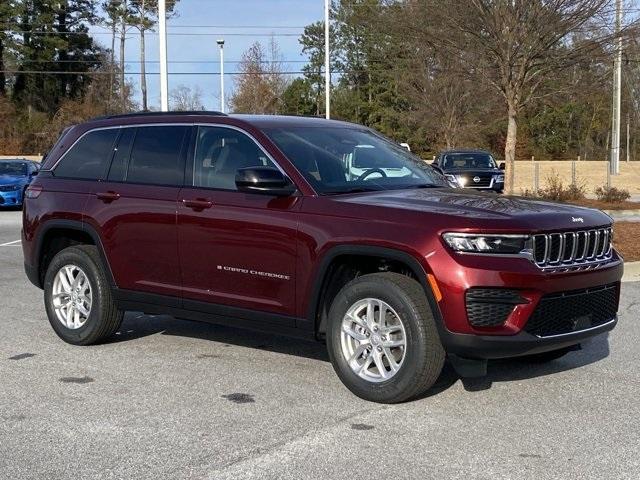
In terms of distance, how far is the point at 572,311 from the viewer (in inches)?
212

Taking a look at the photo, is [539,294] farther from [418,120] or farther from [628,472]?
[418,120]

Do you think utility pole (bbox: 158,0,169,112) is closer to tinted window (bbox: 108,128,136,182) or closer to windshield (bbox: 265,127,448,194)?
tinted window (bbox: 108,128,136,182)

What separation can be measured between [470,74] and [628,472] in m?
13.9

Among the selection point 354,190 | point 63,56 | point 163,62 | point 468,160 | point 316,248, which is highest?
point 63,56

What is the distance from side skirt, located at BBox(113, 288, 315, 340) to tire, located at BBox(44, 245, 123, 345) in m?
0.17

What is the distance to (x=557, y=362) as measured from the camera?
21.7ft

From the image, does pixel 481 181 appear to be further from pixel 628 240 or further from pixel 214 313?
pixel 214 313

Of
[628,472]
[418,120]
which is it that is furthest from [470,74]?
[418,120]

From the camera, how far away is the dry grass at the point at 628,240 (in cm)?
1220

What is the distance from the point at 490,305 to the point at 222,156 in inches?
96.8

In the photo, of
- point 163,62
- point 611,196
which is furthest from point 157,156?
point 611,196

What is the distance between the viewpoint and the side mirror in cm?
573

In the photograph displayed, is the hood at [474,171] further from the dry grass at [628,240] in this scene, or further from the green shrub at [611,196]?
the dry grass at [628,240]

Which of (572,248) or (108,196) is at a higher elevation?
(108,196)
